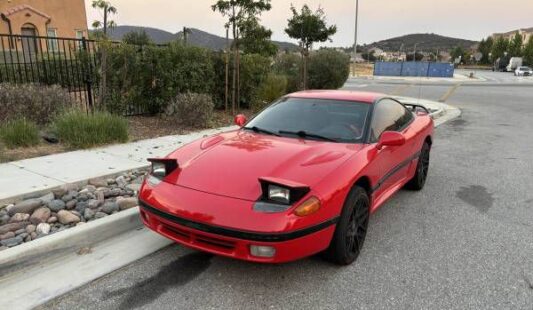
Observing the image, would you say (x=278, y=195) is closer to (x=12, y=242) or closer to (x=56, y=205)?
(x=12, y=242)

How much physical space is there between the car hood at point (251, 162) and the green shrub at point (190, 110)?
15.9 feet

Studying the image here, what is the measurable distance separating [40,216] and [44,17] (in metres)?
33.5

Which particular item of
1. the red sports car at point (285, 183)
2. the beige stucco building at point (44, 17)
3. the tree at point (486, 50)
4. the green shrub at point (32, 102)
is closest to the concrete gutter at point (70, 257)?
the red sports car at point (285, 183)

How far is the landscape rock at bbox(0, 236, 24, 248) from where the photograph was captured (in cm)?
346

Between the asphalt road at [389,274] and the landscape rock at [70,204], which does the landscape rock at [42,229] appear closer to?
the landscape rock at [70,204]

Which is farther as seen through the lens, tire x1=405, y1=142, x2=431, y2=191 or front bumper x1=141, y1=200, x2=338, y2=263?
tire x1=405, y1=142, x2=431, y2=191

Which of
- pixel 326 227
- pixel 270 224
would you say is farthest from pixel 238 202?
pixel 326 227

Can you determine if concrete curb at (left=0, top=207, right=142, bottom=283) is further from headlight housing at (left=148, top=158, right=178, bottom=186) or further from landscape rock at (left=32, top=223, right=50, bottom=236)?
headlight housing at (left=148, top=158, right=178, bottom=186)

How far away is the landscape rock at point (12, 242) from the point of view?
346cm

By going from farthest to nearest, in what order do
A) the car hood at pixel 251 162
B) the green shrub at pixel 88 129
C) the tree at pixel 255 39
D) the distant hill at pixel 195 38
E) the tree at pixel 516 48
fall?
1. the tree at pixel 516 48
2. the tree at pixel 255 39
3. the distant hill at pixel 195 38
4. the green shrub at pixel 88 129
5. the car hood at pixel 251 162

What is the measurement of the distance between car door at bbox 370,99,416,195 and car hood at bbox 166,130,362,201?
0.44 m

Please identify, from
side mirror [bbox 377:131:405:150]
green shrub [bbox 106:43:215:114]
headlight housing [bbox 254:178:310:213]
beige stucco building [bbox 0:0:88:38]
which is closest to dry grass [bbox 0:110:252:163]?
green shrub [bbox 106:43:215:114]

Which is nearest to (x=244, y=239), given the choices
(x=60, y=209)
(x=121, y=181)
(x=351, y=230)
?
(x=351, y=230)

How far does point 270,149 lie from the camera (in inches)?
146
